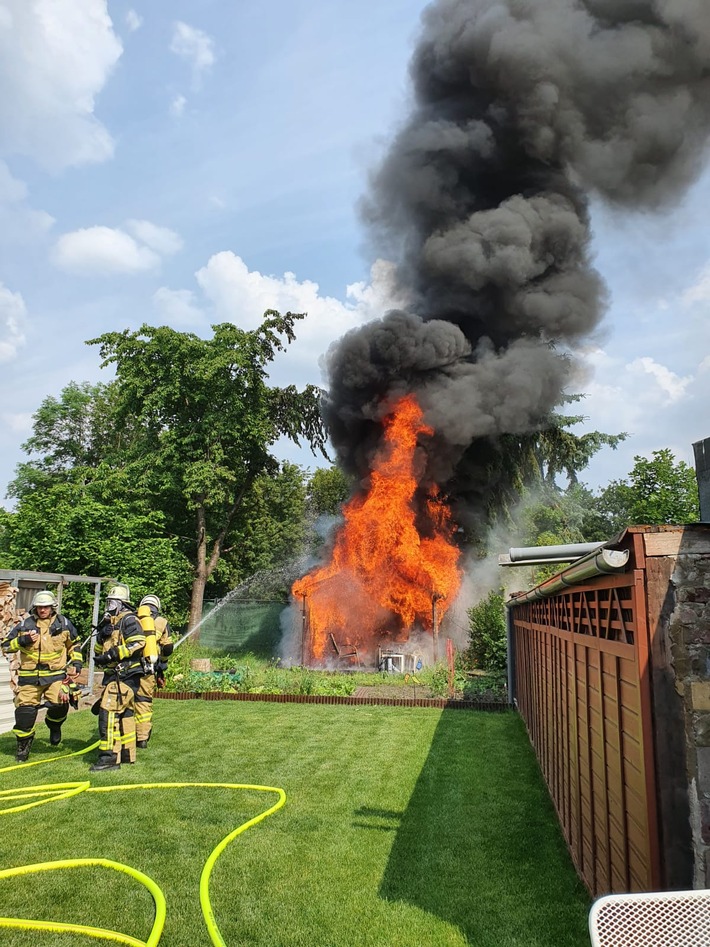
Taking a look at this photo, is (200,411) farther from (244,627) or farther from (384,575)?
(384,575)

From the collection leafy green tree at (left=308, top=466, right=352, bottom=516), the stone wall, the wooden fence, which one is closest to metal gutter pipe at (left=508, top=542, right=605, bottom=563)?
the wooden fence

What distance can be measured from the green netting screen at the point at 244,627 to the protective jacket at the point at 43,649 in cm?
1686

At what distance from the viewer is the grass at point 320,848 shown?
396 cm

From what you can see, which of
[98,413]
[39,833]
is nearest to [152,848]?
[39,833]

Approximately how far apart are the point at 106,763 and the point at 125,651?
4.32 ft

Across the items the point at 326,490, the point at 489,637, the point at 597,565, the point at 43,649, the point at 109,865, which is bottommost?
the point at 109,865

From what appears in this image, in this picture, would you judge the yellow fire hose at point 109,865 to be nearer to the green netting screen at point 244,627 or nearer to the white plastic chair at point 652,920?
the white plastic chair at point 652,920

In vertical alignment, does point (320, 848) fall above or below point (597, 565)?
below

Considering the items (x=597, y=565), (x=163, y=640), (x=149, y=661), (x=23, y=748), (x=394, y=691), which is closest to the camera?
(x=597, y=565)

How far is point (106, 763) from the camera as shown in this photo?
24.5 feet

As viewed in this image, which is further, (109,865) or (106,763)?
(106,763)

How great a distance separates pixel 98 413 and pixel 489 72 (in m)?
27.4

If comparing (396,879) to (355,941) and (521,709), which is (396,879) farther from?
(521,709)

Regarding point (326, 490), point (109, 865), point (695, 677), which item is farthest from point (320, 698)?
point (326, 490)
